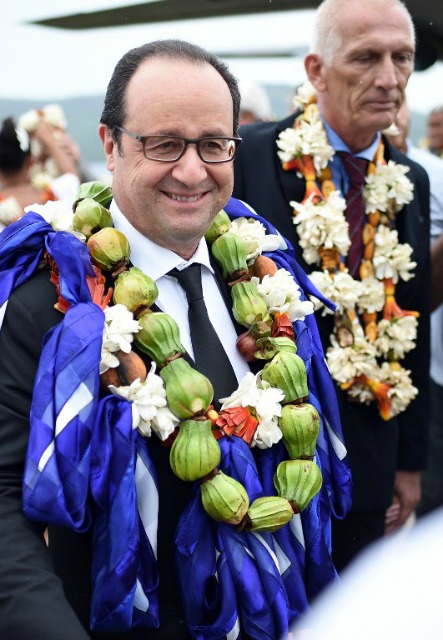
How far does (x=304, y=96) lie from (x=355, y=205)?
0.49m

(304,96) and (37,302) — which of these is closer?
(37,302)

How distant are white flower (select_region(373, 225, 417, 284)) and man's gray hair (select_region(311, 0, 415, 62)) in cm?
70

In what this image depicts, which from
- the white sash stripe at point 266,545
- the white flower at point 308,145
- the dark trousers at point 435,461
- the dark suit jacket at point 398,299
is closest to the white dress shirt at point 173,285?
the white sash stripe at point 266,545

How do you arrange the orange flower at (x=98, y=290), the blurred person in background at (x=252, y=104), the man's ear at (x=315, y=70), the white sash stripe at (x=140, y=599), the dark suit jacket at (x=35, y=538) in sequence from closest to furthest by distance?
the dark suit jacket at (x=35, y=538)
the white sash stripe at (x=140, y=599)
the orange flower at (x=98, y=290)
the man's ear at (x=315, y=70)
the blurred person in background at (x=252, y=104)

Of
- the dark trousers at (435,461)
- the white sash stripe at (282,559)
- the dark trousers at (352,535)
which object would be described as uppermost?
the white sash stripe at (282,559)

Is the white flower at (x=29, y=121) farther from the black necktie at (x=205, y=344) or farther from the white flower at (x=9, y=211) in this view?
the black necktie at (x=205, y=344)

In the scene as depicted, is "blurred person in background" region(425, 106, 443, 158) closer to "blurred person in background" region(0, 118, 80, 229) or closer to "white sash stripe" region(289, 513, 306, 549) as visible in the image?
"blurred person in background" region(0, 118, 80, 229)

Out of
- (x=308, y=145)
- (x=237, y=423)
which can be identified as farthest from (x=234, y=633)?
(x=308, y=145)

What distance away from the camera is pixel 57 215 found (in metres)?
2.44

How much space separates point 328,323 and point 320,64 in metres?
0.98

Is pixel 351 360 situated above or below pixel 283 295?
below

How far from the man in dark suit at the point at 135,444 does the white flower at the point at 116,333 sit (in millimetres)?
17

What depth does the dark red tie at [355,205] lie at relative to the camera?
366 cm

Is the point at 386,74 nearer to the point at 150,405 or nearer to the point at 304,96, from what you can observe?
the point at 304,96
